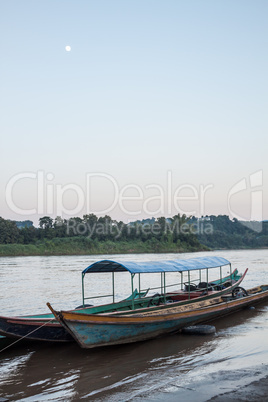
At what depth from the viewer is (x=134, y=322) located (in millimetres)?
8633

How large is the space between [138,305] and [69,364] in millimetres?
3778

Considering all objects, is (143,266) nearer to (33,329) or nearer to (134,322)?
(134,322)

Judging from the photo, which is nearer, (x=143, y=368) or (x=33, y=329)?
(x=143, y=368)

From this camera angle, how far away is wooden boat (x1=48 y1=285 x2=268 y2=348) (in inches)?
305

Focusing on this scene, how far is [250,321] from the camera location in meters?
11.7

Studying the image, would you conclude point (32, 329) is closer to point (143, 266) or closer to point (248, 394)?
point (143, 266)

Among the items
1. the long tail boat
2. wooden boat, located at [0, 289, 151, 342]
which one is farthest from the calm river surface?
the long tail boat

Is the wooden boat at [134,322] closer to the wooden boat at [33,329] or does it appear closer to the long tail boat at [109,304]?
the long tail boat at [109,304]

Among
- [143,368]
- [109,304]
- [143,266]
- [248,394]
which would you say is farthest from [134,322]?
[248,394]

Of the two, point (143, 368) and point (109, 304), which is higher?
point (109, 304)

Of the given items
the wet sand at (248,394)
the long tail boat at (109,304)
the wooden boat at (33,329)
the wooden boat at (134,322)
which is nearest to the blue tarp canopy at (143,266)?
the long tail boat at (109,304)

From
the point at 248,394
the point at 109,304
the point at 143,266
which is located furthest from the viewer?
the point at 109,304

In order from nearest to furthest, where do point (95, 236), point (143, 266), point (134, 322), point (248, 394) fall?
point (248, 394), point (134, 322), point (143, 266), point (95, 236)

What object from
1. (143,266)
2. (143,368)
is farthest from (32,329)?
(143,266)
